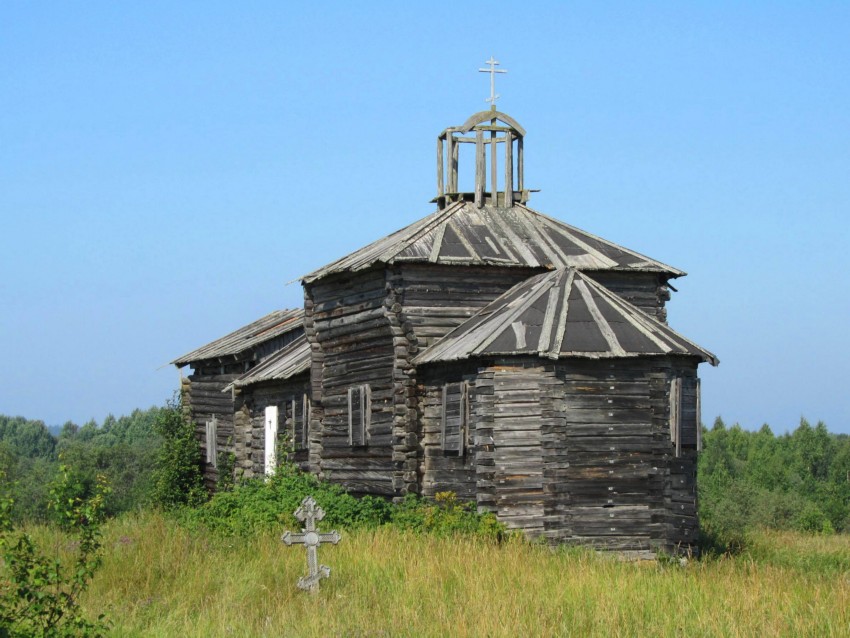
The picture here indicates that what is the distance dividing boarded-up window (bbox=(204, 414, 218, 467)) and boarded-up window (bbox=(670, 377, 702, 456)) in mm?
16189

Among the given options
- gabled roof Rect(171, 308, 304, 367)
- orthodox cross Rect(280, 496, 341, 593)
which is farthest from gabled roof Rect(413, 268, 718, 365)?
gabled roof Rect(171, 308, 304, 367)

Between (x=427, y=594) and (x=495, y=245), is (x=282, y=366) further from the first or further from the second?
(x=427, y=594)

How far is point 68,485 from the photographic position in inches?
426

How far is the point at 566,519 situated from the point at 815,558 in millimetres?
6314

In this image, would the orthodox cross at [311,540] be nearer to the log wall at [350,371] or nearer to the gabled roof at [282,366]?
the log wall at [350,371]

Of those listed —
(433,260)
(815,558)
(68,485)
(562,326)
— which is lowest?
(815,558)

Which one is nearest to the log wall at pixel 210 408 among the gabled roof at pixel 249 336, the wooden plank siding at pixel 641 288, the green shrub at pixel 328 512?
the gabled roof at pixel 249 336

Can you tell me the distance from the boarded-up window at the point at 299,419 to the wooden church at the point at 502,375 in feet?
0.18

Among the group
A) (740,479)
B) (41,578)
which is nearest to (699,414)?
(41,578)

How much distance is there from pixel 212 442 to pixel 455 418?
13.6 m

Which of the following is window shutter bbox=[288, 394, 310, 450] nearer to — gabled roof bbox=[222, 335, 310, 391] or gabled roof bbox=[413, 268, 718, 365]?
gabled roof bbox=[222, 335, 310, 391]

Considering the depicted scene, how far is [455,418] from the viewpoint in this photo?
21547 millimetres

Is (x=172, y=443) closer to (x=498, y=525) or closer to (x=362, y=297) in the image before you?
(x=362, y=297)

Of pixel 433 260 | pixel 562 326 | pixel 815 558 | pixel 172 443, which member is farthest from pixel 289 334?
pixel 815 558
